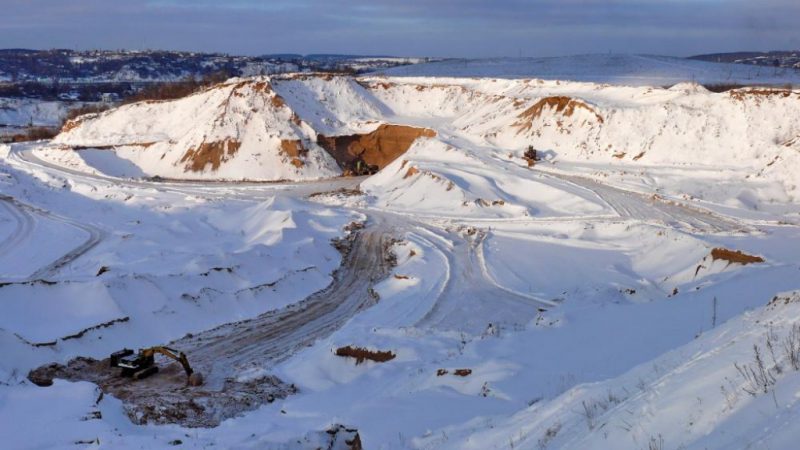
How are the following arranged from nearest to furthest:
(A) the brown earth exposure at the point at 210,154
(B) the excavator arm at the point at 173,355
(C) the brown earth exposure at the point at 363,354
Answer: (C) the brown earth exposure at the point at 363,354
(B) the excavator arm at the point at 173,355
(A) the brown earth exposure at the point at 210,154

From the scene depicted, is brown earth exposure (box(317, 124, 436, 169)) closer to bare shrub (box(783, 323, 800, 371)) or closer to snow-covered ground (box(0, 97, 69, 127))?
bare shrub (box(783, 323, 800, 371))

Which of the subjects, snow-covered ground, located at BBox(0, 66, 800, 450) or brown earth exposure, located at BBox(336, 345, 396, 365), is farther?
brown earth exposure, located at BBox(336, 345, 396, 365)

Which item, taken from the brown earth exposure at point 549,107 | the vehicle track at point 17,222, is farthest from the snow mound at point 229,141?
the brown earth exposure at point 549,107

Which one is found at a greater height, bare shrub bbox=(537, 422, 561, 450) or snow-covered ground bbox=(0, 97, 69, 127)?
bare shrub bbox=(537, 422, 561, 450)

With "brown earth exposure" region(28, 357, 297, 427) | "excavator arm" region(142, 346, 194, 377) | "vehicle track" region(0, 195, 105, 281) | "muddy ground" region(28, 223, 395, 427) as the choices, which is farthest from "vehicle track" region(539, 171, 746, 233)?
"vehicle track" region(0, 195, 105, 281)

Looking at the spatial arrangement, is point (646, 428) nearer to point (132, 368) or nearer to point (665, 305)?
point (665, 305)

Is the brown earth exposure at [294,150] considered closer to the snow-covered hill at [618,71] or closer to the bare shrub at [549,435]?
the snow-covered hill at [618,71]

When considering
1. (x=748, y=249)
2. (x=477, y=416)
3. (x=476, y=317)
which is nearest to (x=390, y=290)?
(x=476, y=317)
